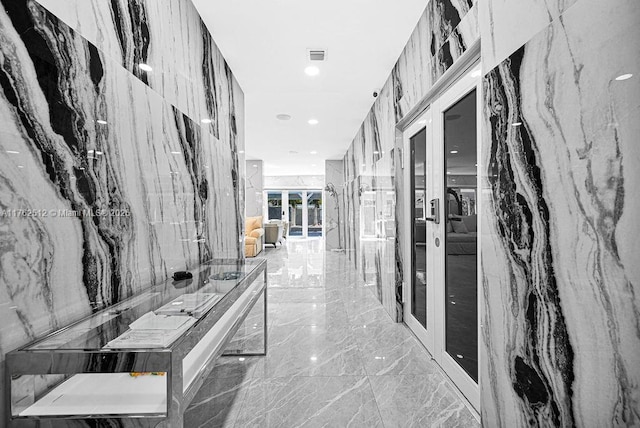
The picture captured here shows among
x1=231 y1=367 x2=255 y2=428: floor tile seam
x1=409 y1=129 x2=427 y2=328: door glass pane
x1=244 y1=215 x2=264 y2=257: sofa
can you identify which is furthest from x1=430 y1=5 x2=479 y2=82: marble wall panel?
x1=244 y1=215 x2=264 y2=257: sofa

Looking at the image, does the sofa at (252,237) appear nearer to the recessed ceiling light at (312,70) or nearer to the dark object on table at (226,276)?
the recessed ceiling light at (312,70)

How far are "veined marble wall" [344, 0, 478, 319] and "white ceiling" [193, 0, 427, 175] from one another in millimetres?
207

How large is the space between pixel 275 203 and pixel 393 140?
1028 cm

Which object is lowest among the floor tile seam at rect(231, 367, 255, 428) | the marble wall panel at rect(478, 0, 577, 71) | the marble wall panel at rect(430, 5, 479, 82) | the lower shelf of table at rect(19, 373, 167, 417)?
the floor tile seam at rect(231, 367, 255, 428)

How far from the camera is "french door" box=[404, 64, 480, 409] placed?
2.00 metres

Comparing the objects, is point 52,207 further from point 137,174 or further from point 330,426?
point 330,426

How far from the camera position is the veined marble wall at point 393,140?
6.46 feet

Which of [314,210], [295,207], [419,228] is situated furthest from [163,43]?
[314,210]

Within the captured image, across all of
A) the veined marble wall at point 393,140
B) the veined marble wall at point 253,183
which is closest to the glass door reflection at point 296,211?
the veined marble wall at point 253,183

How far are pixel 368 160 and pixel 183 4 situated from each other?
3504 mm

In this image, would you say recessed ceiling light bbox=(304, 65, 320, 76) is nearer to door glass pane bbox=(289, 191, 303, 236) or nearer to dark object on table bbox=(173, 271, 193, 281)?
dark object on table bbox=(173, 271, 193, 281)

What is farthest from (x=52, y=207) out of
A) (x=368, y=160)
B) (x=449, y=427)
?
(x=368, y=160)

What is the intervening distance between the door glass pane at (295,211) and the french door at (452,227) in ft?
34.5

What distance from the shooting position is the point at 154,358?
86 cm
